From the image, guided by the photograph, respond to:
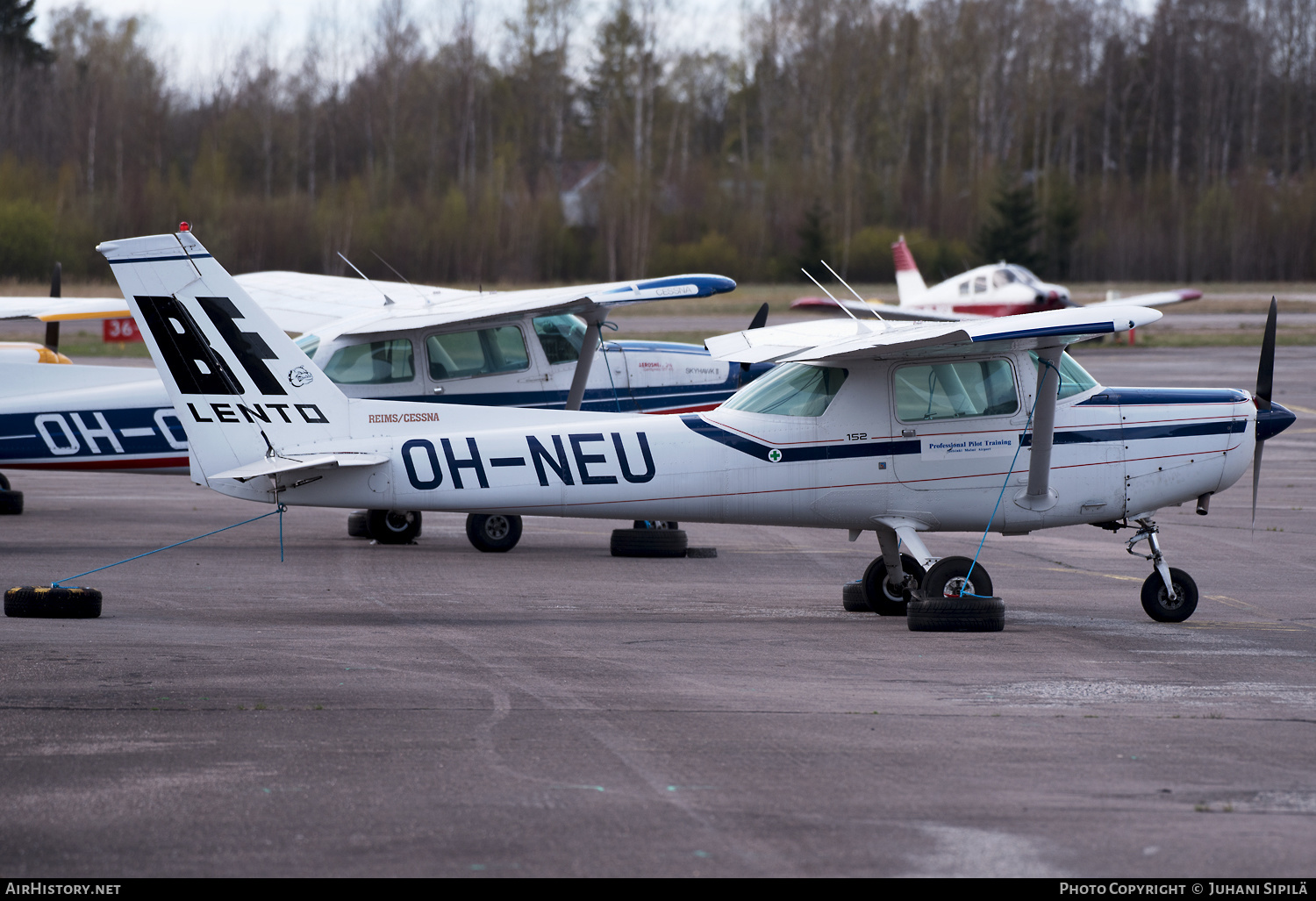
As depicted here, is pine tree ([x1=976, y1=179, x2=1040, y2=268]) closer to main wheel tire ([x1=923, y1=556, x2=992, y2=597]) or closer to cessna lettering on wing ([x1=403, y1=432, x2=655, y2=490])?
main wheel tire ([x1=923, y1=556, x2=992, y2=597])

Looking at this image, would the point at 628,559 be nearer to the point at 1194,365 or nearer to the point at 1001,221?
the point at 1194,365

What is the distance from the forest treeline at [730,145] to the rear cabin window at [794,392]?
61489 mm

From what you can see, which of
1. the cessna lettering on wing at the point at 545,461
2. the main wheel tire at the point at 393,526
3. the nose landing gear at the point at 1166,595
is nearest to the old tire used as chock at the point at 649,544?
the main wheel tire at the point at 393,526

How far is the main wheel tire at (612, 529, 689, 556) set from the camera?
13234 mm

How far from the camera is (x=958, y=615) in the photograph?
9406 mm

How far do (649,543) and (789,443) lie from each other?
3658 millimetres

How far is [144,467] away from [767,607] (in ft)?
22.2

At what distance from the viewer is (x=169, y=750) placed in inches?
244

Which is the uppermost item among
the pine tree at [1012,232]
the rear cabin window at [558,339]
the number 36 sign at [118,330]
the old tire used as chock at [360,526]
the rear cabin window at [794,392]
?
the pine tree at [1012,232]

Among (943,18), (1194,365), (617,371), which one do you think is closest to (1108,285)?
(943,18)

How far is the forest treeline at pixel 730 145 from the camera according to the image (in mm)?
71562

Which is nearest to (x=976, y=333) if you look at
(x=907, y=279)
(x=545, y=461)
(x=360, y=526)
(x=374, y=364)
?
(x=545, y=461)

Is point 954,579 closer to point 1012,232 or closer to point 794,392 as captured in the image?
point 794,392

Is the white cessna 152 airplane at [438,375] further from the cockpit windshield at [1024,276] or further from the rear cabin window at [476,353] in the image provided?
the cockpit windshield at [1024,276]
